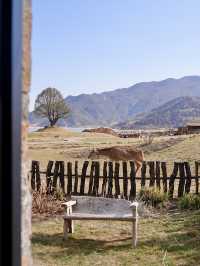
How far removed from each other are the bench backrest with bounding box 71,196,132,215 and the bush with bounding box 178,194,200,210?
2.30 metres

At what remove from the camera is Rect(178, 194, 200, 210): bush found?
8742 millimetres

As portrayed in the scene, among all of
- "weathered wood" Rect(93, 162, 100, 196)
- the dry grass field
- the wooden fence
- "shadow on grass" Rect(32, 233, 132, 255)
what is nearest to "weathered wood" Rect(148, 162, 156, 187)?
the wooden fence

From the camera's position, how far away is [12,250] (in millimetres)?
1559

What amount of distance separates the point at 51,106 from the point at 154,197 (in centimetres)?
4441

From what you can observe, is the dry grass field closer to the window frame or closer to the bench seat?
the bench seat

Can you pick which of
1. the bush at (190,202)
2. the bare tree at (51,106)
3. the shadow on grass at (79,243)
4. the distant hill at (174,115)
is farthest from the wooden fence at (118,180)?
the distant hill at (174,115)

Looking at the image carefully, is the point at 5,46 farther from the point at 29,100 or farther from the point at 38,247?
the point at 38,247

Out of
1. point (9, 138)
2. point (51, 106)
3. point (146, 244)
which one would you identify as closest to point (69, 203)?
point (146, 244)

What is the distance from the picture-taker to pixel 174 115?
154 m

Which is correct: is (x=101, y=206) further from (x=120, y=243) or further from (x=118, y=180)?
(x=118, y=180)

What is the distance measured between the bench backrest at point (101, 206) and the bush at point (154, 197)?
2.19 metres

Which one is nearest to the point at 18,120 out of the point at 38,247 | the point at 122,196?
the point at 38,247

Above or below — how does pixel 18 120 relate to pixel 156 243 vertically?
above

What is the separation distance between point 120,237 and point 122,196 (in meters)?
3.21
